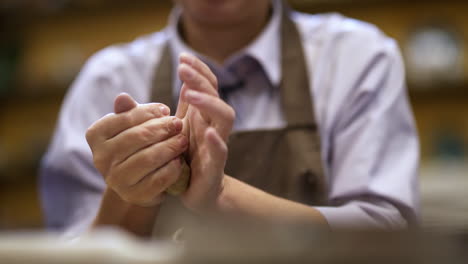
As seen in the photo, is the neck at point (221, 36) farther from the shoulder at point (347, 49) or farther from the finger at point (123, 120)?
the finger at point (123, 120)

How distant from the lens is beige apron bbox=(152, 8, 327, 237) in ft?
2.22

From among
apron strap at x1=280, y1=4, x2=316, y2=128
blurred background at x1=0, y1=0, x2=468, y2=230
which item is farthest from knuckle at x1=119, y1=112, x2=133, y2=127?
blurred background at x1=0, y1=0, x2=468, y2=230

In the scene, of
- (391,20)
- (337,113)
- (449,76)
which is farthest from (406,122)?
(391,20)

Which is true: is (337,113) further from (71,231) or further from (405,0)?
(405,0)

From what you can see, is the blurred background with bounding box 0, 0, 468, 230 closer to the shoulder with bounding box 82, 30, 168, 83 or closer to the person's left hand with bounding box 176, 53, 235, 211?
the shoulder with bounding box 82, 30, 168, 83

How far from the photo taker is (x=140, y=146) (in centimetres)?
53

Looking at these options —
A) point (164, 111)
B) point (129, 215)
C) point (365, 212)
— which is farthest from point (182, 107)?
point (365, 212)

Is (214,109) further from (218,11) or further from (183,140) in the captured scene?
(218,11)

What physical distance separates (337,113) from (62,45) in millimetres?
2016

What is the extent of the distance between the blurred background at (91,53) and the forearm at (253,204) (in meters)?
1.66

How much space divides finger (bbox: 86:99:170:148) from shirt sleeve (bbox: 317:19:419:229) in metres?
0.26

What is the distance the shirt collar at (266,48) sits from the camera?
80 cm

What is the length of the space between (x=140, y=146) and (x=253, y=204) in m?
0.12

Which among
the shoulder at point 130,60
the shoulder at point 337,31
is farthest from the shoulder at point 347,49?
the shoulder at point 130,60
